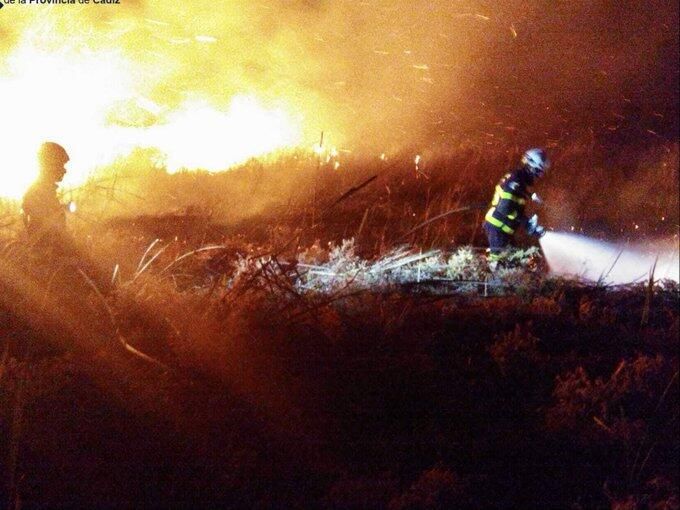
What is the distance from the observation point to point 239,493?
9.19 ft

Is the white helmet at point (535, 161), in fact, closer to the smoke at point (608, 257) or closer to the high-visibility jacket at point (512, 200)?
the high-visibility jacket at point (512, 200)

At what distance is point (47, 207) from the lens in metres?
5.73

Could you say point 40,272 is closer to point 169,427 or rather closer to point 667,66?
point 169,427

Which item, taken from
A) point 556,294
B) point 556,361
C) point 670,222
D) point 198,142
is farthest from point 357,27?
point 556,361

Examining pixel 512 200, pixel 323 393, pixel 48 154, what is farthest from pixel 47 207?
pixel 512 200

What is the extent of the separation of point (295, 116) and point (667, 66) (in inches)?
414

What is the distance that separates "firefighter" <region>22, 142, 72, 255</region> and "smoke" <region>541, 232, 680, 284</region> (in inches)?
217

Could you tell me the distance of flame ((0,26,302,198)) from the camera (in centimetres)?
845

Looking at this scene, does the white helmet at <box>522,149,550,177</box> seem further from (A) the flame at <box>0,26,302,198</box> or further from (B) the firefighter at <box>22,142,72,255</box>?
(A) the flame at <box>0,26,302,198</box>

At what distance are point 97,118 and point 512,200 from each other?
20.8 feet

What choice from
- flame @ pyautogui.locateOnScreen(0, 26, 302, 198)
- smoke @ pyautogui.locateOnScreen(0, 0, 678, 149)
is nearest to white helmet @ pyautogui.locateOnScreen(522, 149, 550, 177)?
flame @ pyautogui.locateOnScreen(0, 26, 302, 198)

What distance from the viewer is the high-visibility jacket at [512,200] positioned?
6.79 meters

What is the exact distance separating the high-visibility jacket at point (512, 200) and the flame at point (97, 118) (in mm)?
4893

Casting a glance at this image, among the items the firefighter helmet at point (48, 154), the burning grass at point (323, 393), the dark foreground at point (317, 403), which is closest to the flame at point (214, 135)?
the firefighter helmet at point (48, 154)
